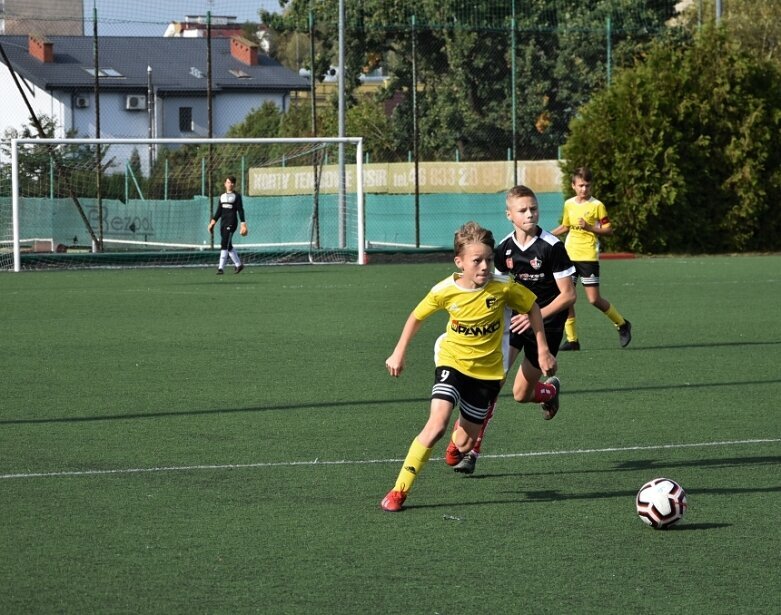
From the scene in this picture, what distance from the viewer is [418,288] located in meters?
21.2

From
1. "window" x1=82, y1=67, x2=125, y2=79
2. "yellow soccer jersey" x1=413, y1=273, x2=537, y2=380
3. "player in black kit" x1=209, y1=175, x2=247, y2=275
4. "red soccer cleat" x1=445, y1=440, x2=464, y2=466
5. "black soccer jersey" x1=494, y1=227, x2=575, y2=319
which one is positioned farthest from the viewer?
"window" x1=82, y1=67, x2=125, y2=79

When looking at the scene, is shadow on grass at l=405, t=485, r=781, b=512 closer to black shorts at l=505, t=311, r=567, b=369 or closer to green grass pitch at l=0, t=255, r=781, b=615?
green grass pitch at l=0, t=255, r=781, b=615

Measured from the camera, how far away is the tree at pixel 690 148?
96.9ft

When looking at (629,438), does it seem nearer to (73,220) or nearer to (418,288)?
(418,288)

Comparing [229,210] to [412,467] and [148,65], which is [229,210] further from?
[148,65]

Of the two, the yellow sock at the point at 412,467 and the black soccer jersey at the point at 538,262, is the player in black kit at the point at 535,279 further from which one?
the yellow sock at the point at 412,467

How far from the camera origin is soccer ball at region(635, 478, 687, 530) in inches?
229

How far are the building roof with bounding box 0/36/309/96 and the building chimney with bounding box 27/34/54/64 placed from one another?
0.72ft

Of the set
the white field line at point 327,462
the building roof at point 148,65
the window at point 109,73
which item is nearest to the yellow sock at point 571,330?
the white field line at point 327,462

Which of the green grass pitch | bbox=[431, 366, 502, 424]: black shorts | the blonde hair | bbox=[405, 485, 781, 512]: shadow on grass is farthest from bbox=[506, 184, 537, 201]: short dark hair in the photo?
bbox=[405, 485, 781, 512]: shadow on grass

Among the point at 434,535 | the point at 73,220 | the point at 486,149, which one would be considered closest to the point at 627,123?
the point at 486,149

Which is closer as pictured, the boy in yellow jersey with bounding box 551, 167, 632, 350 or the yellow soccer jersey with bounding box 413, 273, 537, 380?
the yellow soccer jersey with bounding box 413, 273, 537, 380

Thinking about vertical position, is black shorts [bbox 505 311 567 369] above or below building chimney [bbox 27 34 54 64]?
below

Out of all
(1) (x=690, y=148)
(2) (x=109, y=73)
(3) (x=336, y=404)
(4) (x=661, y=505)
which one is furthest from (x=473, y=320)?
(2) (x=109, y=73)
